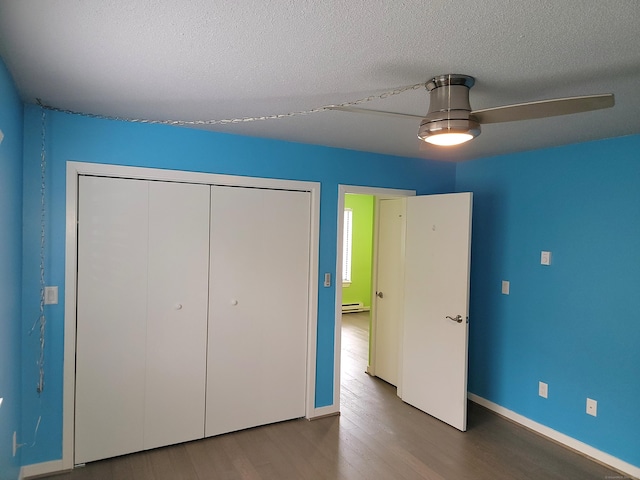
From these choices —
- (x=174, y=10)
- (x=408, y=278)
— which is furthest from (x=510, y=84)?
(x=408, y=278)

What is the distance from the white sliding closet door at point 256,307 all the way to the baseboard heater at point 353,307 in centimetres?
440

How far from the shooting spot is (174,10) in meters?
1.30

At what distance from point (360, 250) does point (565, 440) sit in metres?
5.16

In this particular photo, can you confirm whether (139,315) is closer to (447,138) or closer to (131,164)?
(131,164)

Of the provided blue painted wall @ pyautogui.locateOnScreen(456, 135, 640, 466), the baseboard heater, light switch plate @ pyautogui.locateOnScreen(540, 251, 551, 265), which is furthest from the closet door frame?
the baseboard heater

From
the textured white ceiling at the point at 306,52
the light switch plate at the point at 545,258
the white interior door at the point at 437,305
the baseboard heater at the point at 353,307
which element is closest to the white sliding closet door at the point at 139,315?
the textured white ceiling at the point at 306,52

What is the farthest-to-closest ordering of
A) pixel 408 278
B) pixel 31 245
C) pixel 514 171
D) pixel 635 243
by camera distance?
pixel 408 278, pixel 514 171, pixel 635 243, pixel 31 245

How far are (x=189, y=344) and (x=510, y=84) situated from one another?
2628mm

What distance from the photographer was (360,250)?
7.93 meters

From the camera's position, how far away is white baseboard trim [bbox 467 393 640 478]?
2.71m

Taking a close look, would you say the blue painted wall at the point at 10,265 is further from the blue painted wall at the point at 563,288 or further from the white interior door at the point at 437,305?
the blue painted wall at the point at 563,288

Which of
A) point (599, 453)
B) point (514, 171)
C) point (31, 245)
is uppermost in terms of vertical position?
point (514, 171)

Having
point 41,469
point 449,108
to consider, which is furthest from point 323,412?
point 449,108

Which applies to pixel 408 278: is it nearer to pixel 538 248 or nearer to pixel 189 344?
pixel 538 248
